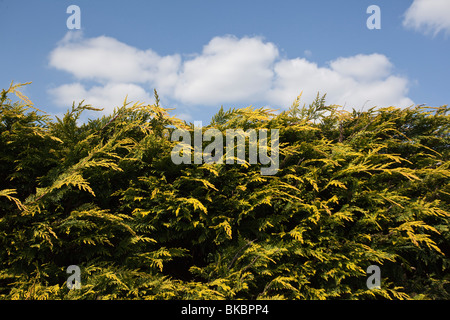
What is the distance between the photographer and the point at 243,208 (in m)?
4.14

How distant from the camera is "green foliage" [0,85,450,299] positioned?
142 inches

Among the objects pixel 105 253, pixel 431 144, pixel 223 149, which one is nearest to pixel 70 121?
pixel 105 253

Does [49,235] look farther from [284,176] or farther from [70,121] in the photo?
[284,176]

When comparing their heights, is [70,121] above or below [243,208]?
above

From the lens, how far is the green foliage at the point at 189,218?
3.61 meters

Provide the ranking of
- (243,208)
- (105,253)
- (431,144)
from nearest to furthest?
(105,253), (243,208), (431,144)

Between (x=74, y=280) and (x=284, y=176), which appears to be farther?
(x=284, y=176)

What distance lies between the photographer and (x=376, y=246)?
4281mm

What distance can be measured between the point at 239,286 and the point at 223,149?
2.01m

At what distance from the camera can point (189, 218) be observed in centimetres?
391

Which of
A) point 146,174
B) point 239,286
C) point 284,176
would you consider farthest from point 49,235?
point 284,176

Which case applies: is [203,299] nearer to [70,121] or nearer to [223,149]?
[223,149]
